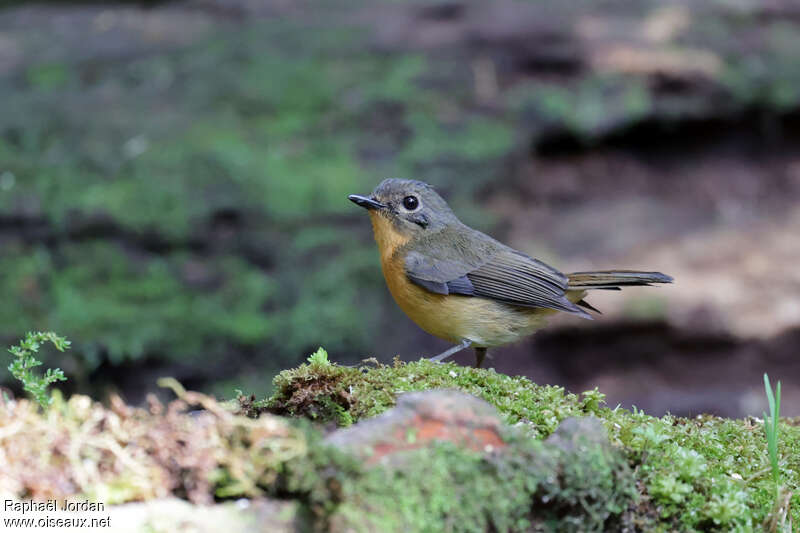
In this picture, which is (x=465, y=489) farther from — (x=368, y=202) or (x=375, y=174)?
(x=375, y=174)

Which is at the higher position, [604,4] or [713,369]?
[604,4]

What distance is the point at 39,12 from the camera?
13648 millimetres

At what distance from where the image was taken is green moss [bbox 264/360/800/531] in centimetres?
260

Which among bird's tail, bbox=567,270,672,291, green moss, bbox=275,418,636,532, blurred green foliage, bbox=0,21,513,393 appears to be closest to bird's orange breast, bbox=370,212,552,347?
bird's tail, bbox=567,270,672,291

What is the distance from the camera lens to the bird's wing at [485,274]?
15.9 ft

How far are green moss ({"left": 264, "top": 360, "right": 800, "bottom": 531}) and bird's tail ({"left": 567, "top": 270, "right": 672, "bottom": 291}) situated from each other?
1283 millimetres

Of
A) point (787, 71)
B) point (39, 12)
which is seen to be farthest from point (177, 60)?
point (787, 71)

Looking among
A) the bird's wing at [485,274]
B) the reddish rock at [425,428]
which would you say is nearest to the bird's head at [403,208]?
the bird's wing at [485,274]

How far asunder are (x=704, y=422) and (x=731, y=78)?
935cm

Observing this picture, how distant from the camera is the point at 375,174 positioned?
10.1 metres

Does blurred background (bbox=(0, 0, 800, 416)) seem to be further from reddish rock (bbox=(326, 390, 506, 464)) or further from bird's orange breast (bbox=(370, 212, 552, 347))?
reddish rock (bbox=(326, 390, 506, 464))

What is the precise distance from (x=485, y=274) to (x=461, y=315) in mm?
376

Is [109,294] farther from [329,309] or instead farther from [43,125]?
[43,125]

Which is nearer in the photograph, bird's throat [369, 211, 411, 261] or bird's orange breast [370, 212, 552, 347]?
bird's orange breast [370, 212, 552, 347]
